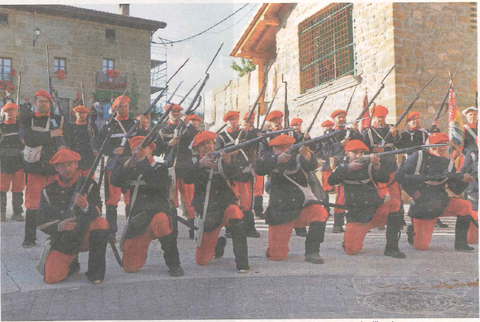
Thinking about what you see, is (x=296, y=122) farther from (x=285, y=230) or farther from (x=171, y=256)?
(x=171, y=256)

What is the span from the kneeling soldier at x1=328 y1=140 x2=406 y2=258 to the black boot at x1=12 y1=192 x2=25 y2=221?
12.6ft

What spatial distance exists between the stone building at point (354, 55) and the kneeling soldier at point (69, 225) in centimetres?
206

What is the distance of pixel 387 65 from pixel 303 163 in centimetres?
273

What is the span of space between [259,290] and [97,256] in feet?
4.40

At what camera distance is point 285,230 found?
15.4 feet

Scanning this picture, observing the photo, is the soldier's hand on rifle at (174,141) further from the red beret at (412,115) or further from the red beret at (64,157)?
the red beret at (412,115)

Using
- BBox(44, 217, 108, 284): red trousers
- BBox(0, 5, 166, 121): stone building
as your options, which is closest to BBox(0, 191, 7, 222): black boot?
BBox(0, 5, 166, 121): stone building

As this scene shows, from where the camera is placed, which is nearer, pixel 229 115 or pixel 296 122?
pixel 229 115

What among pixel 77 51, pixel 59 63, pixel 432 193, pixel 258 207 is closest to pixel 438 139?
pixel 432 193

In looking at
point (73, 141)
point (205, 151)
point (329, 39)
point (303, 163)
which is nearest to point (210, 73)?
point (205, 151)

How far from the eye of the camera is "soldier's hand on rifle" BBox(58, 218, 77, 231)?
12.5 ft

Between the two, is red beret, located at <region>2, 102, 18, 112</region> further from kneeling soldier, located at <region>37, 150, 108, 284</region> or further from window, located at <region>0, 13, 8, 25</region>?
kneeling soldier, located at <region>37, 150, 108, 284</region>

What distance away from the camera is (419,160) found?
5023mm

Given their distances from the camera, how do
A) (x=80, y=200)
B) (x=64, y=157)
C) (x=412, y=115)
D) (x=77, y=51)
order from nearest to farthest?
(x=80, y=200), (x=64, y=157), (x=77, y=51), (x=412, y=115)
